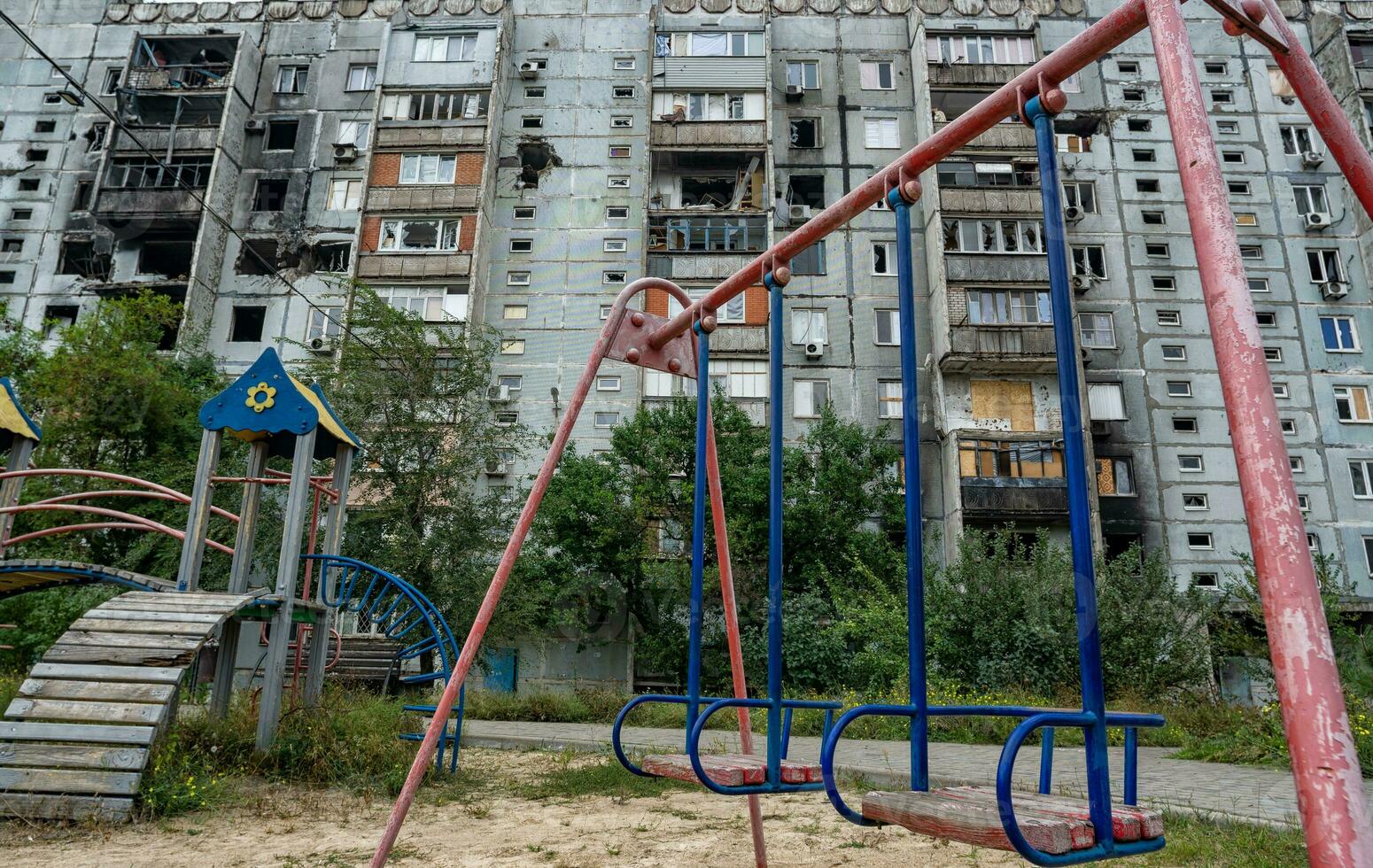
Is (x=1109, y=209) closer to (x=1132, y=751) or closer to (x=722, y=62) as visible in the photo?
(x=722, y=62)

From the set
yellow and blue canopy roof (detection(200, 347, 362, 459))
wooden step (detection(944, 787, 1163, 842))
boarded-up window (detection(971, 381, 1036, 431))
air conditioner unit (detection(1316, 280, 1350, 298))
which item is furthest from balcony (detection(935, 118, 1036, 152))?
wooden step (detection(944, 787, 1163, 842))

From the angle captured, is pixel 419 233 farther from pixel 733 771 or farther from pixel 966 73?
pixel 733 771

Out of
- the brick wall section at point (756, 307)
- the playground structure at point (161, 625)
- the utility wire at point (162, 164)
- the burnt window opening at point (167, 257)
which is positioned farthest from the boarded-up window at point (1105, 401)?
the burnt window opening at point (167, 257)

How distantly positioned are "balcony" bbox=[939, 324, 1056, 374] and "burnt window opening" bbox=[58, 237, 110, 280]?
1134 inches

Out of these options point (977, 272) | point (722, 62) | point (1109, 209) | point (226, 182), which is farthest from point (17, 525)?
point (1109, 209)

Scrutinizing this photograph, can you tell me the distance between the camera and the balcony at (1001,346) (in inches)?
1054

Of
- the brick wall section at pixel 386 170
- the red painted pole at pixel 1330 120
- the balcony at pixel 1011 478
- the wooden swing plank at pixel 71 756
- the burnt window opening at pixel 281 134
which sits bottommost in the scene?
the wooden swing plank at pixel 71 756

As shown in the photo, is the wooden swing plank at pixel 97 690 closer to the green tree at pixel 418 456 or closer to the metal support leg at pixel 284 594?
the metal support leg at pixel 284 594

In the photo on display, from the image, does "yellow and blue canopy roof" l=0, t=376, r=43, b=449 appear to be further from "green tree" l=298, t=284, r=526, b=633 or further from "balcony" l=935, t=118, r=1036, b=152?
"balcony" l=935, t=118, r=1036, b=152

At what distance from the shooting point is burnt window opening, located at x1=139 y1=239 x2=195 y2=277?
3195 cm

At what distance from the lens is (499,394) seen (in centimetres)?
2909

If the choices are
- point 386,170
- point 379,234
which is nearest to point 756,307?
point 379,234

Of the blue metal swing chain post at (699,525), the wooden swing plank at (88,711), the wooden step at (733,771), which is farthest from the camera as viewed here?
the wooden swing plank at (88,711)

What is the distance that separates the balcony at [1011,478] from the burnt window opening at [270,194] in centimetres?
2527
